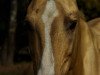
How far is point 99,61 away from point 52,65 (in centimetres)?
98

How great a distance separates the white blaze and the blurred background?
12.5 meters

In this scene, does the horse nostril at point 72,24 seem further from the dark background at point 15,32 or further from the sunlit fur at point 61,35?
the dark background at point 15,32

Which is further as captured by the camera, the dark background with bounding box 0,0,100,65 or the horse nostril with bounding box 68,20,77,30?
the dark background with bounding box 0,0,100,65

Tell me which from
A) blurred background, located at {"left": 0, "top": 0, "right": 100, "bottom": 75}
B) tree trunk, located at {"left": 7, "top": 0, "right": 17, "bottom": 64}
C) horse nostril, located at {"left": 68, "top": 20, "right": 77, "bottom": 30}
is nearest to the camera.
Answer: horse nostril, located at {"left": 68, "top": 20, "right": 77, "bottom": 30}

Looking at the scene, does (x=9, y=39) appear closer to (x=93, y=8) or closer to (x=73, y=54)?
(x=93, y=8)

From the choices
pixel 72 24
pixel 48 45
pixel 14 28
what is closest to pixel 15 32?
pixel 14 28

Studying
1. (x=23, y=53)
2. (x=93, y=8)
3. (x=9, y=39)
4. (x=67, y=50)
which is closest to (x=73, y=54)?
(x=67, y=50)

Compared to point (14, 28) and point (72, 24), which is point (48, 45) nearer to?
point (72, 24)

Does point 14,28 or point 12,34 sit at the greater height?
point 14,28

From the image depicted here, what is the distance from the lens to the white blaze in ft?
12.9

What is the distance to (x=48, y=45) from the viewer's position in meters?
3.98

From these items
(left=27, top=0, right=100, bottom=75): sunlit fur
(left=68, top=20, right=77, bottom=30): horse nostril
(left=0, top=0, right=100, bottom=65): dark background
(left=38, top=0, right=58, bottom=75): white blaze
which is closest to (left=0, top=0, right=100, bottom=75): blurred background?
(left=0, top=0, right=100, bottom=65): dark background

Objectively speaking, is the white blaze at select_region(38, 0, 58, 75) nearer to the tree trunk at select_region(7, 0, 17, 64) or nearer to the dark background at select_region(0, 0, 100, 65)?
the dark background at select_region(0, 0, 100, 65)

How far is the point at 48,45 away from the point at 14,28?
1527 centimetres
